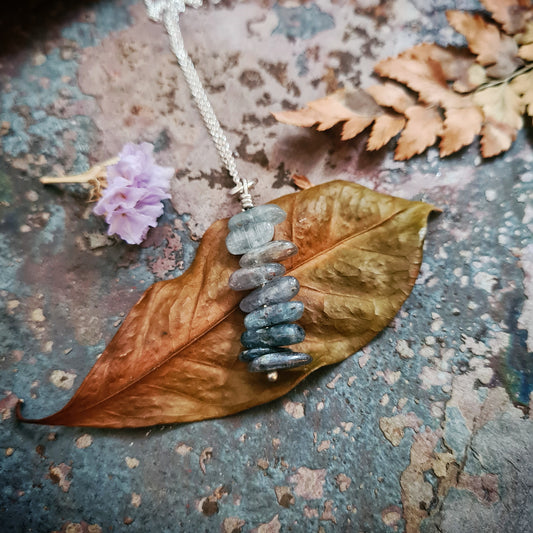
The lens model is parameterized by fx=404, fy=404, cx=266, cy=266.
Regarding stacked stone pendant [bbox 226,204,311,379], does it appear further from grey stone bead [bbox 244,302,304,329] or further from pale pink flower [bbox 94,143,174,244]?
pale pink flower [bbox 94,143,174,244]

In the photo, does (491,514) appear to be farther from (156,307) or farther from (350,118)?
(350,118)

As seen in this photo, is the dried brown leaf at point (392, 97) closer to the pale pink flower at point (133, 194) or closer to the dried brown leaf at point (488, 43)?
the dried brown leaf at point (488, 43)

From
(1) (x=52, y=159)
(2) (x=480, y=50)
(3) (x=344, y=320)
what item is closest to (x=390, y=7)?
(2) (x=480, y=50)

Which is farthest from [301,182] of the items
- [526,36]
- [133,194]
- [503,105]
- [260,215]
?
[526,36]

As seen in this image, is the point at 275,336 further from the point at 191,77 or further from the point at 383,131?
the point at 191,77

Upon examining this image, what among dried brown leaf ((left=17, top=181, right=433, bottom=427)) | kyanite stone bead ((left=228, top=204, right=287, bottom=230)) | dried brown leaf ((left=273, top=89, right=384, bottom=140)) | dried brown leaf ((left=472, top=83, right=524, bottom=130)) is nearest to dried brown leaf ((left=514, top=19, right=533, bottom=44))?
dried brown leaf ((left=472, top=83, right=524, bottom=130))

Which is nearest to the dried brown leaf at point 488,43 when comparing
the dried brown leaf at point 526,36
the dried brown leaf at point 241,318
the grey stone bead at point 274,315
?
the dried brown leaf at point 526,36
